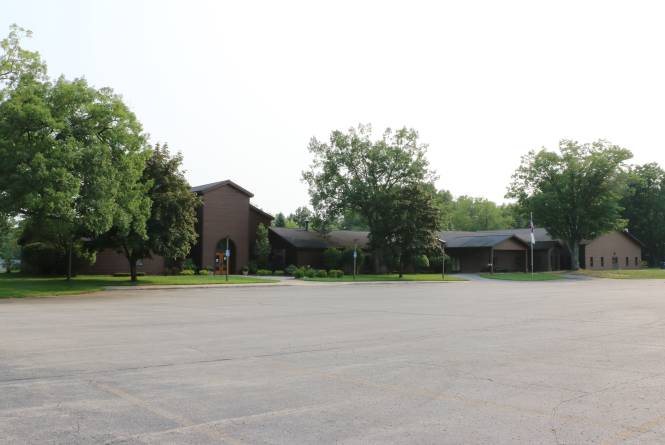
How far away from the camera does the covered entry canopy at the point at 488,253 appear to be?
6331 cm

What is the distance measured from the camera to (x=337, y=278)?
49031 mm

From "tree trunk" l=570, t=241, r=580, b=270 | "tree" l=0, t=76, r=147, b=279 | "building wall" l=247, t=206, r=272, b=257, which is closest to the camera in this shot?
"tree" l=0, t=76, r=147, b=279

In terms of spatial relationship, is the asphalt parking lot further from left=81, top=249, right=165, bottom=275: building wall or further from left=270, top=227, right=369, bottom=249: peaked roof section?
left=270, top=227, right=369, bottom=249: peaked roof section

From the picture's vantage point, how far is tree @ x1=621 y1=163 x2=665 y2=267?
88.3 meters

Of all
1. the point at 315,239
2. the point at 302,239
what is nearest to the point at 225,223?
the point at 302,239

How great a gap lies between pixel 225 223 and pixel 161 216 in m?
16.3

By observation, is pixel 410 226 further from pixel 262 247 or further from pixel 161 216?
pixel 161 216

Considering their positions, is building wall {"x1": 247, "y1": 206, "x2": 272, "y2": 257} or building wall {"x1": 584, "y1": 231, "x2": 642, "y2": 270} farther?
building wall {"x1": 584, "y1": 231, "x2": 642, "y2": 270}

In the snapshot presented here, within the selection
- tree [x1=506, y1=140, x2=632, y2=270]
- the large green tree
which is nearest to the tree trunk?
tree [x1=506, y1=140, x2=632, y2=270]

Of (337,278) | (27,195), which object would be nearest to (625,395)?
(27,195)

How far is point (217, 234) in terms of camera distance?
2089 inches

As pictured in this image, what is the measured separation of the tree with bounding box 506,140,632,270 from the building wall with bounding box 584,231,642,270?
6393 mm

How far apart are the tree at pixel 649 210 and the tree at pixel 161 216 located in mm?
73221

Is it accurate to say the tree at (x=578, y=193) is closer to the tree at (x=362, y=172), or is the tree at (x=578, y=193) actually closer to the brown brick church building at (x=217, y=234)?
the tree at (x=362, y=172)
